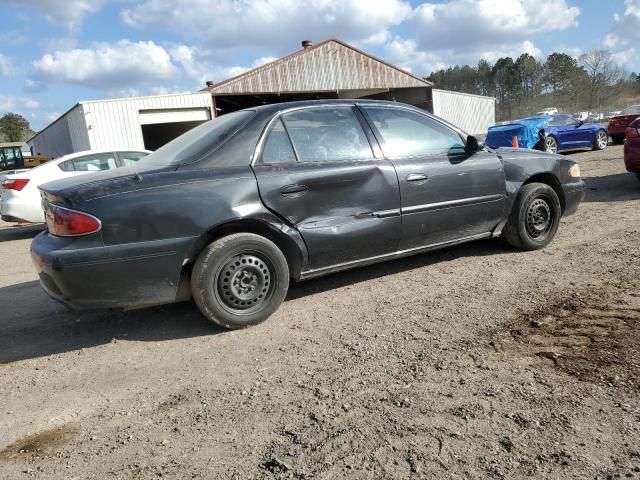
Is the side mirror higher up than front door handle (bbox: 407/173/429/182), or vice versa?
the side mirror

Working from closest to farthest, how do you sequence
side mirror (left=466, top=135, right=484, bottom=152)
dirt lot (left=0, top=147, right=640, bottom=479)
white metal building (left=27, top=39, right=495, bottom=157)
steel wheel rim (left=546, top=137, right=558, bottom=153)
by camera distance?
dirt lot (left=0, top=147, right=640, bottom=479)
side mirror (left=466, top=135, right=484, bottom=152)
steel wheel rim (left=546, top=137, right=558, bottom=153)
white metal building (left=27, top=39, right=495, bottom=157)

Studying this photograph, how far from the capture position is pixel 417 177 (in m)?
4.35

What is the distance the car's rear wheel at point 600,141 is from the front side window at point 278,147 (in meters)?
16.7

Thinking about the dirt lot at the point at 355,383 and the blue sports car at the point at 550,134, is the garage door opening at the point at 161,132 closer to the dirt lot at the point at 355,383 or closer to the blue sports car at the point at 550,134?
the blue sports car at the point at 550,134

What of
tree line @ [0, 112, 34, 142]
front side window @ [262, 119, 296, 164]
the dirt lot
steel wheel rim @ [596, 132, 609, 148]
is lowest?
the dirt lot

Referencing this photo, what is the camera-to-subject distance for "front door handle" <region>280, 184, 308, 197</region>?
3754 millimetres

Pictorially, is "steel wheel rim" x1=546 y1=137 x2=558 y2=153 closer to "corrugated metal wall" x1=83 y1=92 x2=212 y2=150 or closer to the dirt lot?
the dirt lot

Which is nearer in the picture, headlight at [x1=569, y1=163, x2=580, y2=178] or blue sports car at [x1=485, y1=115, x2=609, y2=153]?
headlight at [x1=569, y1=163, x2=580, y2=178]

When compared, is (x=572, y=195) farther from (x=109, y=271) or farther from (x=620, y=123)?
(x=620, y=123)

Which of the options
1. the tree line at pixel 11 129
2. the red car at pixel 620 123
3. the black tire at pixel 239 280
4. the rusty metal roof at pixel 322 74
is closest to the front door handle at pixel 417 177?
the black tire at pixel 239 280

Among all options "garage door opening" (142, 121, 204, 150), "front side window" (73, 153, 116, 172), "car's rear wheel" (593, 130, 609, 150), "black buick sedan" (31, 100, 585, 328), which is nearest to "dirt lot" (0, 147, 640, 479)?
"black buick sedan" (31, 100, 585, 328)

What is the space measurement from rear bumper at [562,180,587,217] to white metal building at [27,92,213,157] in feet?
53.1

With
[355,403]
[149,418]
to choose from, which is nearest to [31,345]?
[149,418]

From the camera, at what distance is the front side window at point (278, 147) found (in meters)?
3.84
